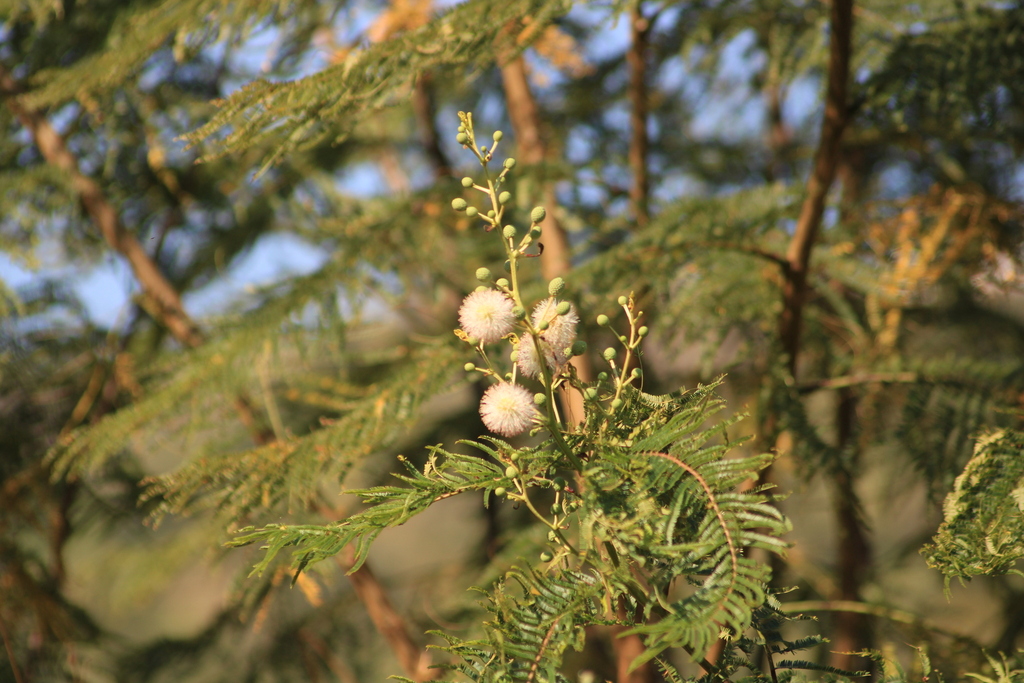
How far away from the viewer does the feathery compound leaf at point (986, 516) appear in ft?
1.60

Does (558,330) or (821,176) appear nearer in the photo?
(558,330)

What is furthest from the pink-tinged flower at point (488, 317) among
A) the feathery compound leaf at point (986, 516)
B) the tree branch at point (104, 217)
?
the tree branch at point (104, 217)

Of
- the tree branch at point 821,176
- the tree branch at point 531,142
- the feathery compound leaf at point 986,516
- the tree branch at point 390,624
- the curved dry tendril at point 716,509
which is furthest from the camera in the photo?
the tree branch at point 531,142

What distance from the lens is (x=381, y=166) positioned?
89.7 inches

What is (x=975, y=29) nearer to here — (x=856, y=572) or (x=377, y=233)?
(x=377, y=233)

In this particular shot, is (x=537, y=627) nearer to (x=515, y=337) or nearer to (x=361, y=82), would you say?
(x=515, y=337)

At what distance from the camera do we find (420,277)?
1454 millimetres

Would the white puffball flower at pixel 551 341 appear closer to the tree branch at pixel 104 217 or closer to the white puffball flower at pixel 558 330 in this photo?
the white puffball flower at pixel 558 330

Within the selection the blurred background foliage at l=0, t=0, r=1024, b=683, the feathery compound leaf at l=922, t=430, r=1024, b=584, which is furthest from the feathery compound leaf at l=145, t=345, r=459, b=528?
the feathery compound leaf at l=922, t=430, r=1024, b=584

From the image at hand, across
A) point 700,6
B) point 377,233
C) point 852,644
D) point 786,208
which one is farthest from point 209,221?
point 852,644

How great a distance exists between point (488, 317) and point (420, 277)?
104 centimetres

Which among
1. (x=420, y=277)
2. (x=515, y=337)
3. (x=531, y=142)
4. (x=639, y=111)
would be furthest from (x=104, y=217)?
(x=515, y=337)

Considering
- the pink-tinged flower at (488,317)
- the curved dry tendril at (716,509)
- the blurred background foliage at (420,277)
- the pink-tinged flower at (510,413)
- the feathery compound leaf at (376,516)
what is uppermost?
the pink-tinged flower at (488,317)

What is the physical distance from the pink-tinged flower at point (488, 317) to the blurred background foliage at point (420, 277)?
34cm
